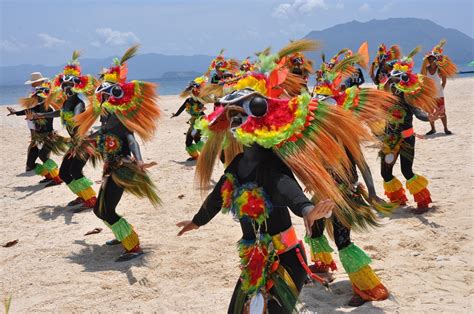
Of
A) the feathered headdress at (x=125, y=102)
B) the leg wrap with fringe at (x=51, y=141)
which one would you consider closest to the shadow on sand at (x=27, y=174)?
the leg wrap with fringe at (x=51, y=141)

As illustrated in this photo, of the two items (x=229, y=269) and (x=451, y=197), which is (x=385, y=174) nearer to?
(x=451, y=197)

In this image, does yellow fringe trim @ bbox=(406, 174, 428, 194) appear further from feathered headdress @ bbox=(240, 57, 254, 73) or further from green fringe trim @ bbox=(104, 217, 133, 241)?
green fringe trim @ bbox=(104, 217, 133, 241)

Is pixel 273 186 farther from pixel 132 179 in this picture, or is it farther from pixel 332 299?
pixel 132 179

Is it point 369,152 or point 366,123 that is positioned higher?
point 366,123

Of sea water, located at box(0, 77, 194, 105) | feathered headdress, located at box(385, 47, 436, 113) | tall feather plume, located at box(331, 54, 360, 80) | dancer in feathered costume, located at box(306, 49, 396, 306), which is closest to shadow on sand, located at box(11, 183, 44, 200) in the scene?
dancer in feathered costume, located at box(306, 49, 396, 306)

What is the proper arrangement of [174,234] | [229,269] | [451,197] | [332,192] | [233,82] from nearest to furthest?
1. [332,192]
2. [233,82]
3. [229,269]
4. [174,234]
5. [451,197]

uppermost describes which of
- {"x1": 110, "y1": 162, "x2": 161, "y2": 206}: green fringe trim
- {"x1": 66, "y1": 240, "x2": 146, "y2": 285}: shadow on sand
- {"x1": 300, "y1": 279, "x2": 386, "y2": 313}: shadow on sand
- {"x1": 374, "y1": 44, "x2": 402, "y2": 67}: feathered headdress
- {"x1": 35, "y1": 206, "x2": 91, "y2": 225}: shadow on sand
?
{"x1": 374, "y1": 44, "x2": 402, "y2": 67}: feathered headdress

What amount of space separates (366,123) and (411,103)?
2486mm

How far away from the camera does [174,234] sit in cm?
741

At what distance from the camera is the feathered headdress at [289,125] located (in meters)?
3.43

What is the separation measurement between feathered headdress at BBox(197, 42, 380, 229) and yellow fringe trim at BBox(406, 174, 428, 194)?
13.0 feet

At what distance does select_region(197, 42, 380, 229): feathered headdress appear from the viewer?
3430 mm

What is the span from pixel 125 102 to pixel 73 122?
261 cm

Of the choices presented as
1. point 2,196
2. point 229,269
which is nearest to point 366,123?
point 229,269
